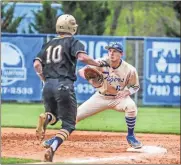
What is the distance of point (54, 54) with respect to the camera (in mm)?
8594

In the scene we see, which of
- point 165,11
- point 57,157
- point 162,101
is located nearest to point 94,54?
point 162,101

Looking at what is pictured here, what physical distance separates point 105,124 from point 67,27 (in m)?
7.75

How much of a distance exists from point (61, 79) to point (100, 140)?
12.8ft

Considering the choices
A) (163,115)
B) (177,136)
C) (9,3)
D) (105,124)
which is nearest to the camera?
(177,136)

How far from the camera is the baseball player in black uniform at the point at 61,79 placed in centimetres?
849

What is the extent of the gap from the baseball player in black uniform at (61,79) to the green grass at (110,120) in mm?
6245

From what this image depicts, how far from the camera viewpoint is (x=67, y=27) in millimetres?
8688

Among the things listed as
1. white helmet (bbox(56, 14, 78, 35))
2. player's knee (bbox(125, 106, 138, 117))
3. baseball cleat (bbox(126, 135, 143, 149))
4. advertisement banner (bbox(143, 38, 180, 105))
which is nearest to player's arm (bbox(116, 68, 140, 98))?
player's knee (bbox(125, 106, 138, 117))

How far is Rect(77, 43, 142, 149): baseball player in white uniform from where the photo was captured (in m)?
10.7

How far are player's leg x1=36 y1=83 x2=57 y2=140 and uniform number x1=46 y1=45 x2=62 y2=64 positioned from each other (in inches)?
12.1

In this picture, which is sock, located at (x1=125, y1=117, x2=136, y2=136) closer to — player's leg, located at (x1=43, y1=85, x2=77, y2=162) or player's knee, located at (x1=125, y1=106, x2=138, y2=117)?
player's knee, located at (x1=125, y1=106, x2=138, y2=117)

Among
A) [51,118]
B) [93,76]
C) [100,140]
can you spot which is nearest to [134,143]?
[93,76]

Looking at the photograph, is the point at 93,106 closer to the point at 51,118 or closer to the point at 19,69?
the point at 51,118

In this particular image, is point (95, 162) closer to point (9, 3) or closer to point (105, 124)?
point (105, 124)
